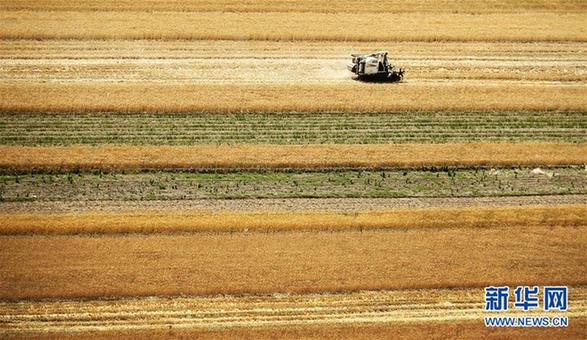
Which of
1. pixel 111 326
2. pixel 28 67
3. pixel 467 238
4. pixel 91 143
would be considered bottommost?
pixel 111 326

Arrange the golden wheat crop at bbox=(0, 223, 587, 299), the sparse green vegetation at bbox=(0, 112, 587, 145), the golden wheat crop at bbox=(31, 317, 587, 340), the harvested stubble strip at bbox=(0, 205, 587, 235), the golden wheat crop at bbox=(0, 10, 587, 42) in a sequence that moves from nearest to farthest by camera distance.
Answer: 1. the golden wheat crop at bbox=(31, 317, 587, 340)
2. the golden wheat crop at bbox=(0, 223, 587, 299)
3. the harvested stubble strip at bbox=(0, 205, 587, 235)
4. the sparse green vegetation at bbox=(0, 112, 587, 145)
5. the golden wheat crop at bbox=(0, 10, 587, 42)

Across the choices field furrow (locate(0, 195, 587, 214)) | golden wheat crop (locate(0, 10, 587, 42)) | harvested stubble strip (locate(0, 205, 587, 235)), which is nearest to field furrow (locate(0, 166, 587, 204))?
field furrow (locate(0, 195, 587, 214))

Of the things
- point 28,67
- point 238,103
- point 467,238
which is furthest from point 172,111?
point 467,238

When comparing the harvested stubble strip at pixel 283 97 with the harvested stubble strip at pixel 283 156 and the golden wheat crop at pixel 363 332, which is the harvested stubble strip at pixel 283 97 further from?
the golden wheat crop at pixel 363 332

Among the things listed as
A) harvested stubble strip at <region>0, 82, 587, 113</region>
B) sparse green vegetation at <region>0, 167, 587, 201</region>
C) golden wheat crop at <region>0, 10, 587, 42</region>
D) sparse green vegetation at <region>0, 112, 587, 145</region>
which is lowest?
sparse green vegetation at <region>0, 167, 587, 201</region>

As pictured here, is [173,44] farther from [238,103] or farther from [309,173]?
[309,173]

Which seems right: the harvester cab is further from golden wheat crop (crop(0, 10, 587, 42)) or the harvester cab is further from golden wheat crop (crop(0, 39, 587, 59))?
golden wheat crop (crop(0, 10, 587, 42))
